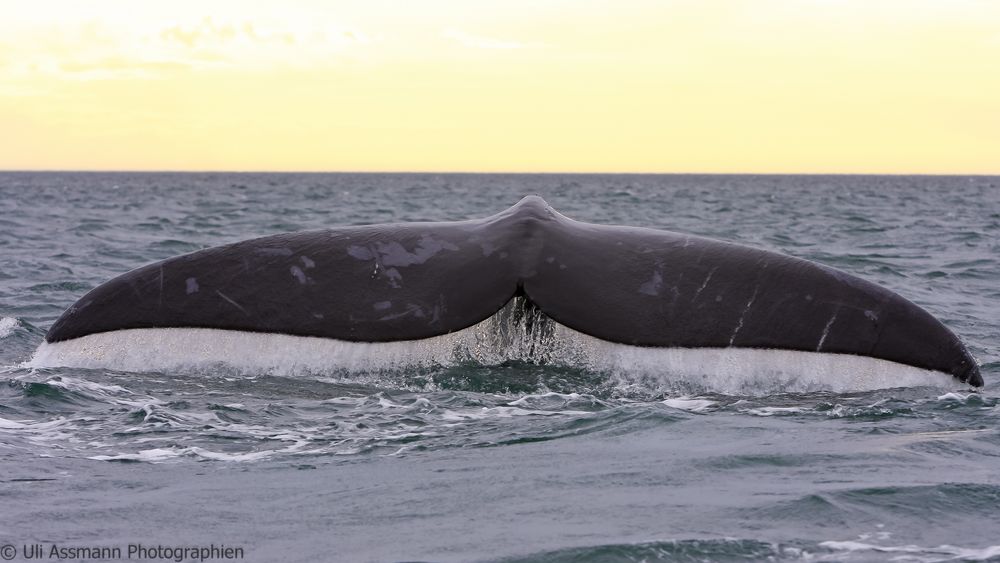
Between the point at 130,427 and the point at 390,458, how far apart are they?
1425 mm

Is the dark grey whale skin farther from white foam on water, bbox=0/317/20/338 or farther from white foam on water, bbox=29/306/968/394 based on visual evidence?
white foam on water, bbox=0/317/20/338

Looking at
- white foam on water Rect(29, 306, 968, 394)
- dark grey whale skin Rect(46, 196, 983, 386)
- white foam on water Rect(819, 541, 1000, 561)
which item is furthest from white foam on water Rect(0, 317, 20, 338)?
white foam on water Rect(819, 541, 1000, 561)

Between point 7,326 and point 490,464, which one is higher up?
point 490,464

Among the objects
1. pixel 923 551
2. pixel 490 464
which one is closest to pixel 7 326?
pixel 490 464

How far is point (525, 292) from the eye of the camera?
6.06m

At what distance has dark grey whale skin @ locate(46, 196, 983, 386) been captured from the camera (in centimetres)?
601

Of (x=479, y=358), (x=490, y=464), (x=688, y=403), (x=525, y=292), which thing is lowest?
(x=490, y=464)

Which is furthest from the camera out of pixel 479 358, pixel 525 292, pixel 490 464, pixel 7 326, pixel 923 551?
pixel 7 326

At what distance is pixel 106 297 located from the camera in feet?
21.1

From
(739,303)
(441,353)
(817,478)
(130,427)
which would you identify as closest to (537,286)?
(441,353)

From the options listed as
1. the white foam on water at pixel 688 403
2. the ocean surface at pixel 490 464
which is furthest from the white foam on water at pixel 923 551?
the white foam on water at pixel 688 403

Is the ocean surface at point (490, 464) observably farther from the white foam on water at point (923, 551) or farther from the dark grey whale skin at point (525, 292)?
the dark grey whale skin at point (525, 292)

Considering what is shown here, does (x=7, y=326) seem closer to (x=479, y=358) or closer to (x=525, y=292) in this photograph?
(x=479, y=358)

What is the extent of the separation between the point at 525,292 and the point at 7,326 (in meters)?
5.83
